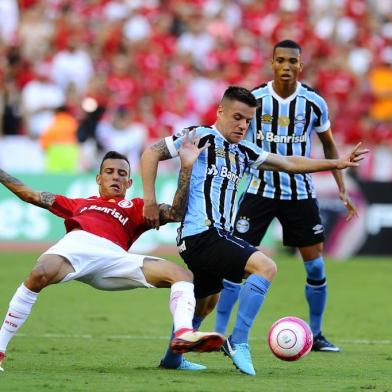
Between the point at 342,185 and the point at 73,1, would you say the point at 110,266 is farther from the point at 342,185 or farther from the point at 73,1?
the point at 73,1

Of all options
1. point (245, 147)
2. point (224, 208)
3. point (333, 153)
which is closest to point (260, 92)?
point (333, 153)

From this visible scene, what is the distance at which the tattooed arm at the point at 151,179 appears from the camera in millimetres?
7680

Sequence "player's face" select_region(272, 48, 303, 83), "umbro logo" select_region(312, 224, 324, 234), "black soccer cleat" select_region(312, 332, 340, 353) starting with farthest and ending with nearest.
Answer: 1. "umbro logo" select_region(312, 224, 324, 234)
2. "black soccer cleat" select_region(312, 332, 340, 353)
3. "player's face" select_region(272, 48, 303, 83)

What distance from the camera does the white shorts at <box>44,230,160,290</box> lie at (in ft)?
24.8

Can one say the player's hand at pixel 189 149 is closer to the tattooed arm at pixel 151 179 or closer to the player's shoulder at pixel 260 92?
the tattooed arm at pixel 151 179

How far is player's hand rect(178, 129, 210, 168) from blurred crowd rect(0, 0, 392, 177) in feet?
35.2

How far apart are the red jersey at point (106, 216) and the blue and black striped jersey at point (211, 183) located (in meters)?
0.39

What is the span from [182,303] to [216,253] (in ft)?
1.47

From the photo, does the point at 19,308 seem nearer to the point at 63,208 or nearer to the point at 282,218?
the point at 63,208

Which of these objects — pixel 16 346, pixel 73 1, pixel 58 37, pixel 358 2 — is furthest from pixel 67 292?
pixel 358 2

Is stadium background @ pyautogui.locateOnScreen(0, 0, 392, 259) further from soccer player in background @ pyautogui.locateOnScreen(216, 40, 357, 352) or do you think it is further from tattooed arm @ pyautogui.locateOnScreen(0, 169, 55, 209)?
tattooed arm @ pyautogui.locateOnScreen(0, 169, 55, 209)

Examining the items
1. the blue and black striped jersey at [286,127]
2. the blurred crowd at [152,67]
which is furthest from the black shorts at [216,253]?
the blurred crowd at [152,67]

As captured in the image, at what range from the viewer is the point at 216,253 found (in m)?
7.60

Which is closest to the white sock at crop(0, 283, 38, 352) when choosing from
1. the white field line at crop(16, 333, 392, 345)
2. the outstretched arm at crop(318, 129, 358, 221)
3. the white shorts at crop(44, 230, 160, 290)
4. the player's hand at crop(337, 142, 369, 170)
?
the white shorts at crop(44, 230, 160, 290)
